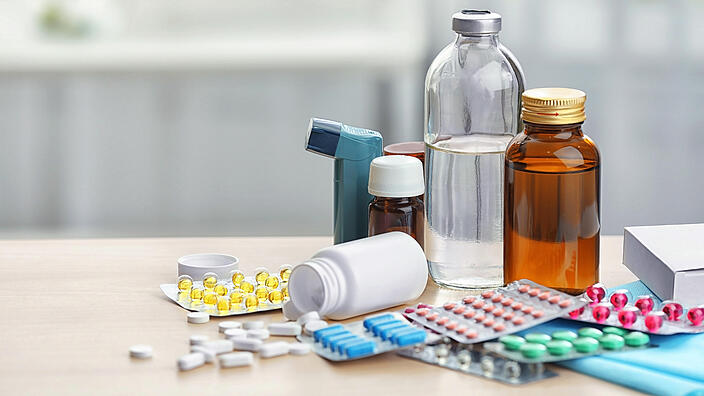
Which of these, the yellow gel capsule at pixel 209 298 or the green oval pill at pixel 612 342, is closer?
the green oval pill at pixel 612 342

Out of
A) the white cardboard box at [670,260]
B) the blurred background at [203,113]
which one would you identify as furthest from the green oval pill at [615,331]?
the blurred background at [203,113]

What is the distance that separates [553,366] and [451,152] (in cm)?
28

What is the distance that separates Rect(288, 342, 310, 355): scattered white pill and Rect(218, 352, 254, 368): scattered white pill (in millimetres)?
36

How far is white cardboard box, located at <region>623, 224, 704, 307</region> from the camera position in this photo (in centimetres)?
83

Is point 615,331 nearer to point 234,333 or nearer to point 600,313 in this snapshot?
point 600,313

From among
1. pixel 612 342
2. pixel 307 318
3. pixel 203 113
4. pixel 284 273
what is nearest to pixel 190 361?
pixel 307 318

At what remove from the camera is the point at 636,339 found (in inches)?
29.1

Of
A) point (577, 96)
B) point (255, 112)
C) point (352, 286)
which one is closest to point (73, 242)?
point (352, 286)

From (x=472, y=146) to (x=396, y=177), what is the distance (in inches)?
3.7

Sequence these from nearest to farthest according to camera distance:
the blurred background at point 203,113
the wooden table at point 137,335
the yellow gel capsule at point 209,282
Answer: the wooden table at point 137,335
the yellow gel capsule at point 209,282
the blurred background at point 203,113

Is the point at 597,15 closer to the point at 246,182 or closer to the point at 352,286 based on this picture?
the point at 246,182

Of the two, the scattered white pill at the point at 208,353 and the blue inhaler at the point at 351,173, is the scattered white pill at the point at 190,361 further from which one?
the blue inhaler at the point at 351,173

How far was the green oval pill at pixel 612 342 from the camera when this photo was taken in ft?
2.39

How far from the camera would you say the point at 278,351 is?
2.48 feet
